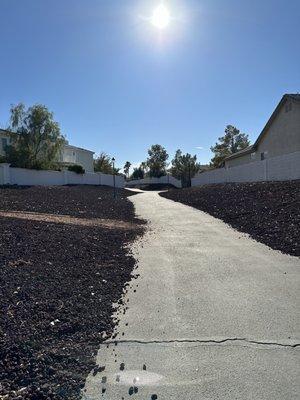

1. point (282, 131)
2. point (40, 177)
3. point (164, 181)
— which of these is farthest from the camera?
point (164, 181)

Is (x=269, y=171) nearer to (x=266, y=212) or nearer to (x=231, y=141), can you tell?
(x=266, y=212)

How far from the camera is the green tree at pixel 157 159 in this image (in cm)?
8455

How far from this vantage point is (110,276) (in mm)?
6809

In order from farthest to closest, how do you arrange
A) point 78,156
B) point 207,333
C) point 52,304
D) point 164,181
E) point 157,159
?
point 157,159 < point 164,181 < point 78,156 < point 52,304 < point 207,333

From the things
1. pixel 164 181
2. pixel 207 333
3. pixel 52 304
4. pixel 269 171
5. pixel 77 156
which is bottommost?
pixel 207 333

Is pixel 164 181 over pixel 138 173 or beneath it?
beneath

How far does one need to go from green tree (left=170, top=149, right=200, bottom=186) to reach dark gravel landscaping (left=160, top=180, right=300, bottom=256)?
185ft

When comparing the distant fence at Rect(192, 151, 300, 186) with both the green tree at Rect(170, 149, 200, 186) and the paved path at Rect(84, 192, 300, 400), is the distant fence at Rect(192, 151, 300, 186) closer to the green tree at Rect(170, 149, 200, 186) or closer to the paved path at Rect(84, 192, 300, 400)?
the paved path at Rect(84, 192, 300, 400)

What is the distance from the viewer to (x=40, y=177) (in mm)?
31938

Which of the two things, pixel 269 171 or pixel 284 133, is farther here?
pixel 284 133

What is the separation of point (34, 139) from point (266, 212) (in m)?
27.5

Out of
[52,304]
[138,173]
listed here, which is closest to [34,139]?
[52,304]

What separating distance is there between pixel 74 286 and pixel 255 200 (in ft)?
38.1

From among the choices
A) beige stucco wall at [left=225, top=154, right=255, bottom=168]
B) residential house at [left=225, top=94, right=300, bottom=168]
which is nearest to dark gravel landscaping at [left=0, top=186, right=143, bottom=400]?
residential house at [left=225, top=94, right=300, bottom=168]
